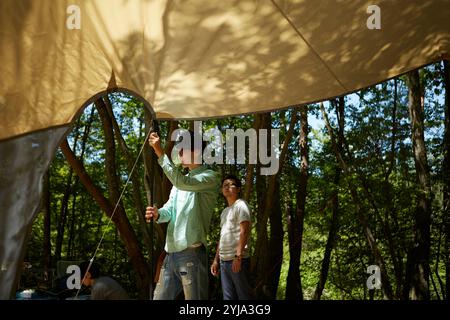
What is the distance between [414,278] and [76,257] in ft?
29.2

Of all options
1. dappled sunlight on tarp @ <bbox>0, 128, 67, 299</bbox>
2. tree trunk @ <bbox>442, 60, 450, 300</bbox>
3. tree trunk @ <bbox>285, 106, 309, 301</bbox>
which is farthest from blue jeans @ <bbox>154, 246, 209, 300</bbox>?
tree trunk @ <bbox>285, 106, 309, 301</bbox>

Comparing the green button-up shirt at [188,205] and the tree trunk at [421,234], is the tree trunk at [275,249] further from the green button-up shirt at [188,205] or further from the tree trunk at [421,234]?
the green button-up shirt at [188,205]

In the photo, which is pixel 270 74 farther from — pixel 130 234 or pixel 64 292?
pixel 130 234

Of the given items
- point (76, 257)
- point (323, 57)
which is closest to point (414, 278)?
point (323, 57)

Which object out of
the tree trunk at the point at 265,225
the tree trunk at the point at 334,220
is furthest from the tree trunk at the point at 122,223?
the tree trunk at the point at 334,220

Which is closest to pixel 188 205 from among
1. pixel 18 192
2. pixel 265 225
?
pixel 18 192

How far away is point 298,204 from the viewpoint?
10.5 metres

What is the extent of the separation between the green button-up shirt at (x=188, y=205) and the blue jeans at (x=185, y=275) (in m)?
0.07

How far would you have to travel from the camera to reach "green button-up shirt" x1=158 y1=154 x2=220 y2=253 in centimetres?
403

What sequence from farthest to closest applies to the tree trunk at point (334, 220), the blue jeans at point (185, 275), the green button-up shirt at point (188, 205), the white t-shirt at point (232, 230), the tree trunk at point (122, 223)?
the tree trunk at point (334, 220)
the tree trunk at point (122, 223)
the white t-shirt at point (232, 230)
the green button-up shirt at point (188, 205)
the blue jeans at point (185, 275)

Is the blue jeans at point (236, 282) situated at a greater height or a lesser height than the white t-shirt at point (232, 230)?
lesser

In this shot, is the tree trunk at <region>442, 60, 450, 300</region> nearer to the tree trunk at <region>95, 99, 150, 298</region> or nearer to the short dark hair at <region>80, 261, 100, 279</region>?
the tree trunk at <region>95, 99, 150, 298</region>

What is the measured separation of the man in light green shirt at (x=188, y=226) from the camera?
3.96 metres

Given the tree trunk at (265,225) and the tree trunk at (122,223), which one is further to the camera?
the tree trunk at (265,225)
